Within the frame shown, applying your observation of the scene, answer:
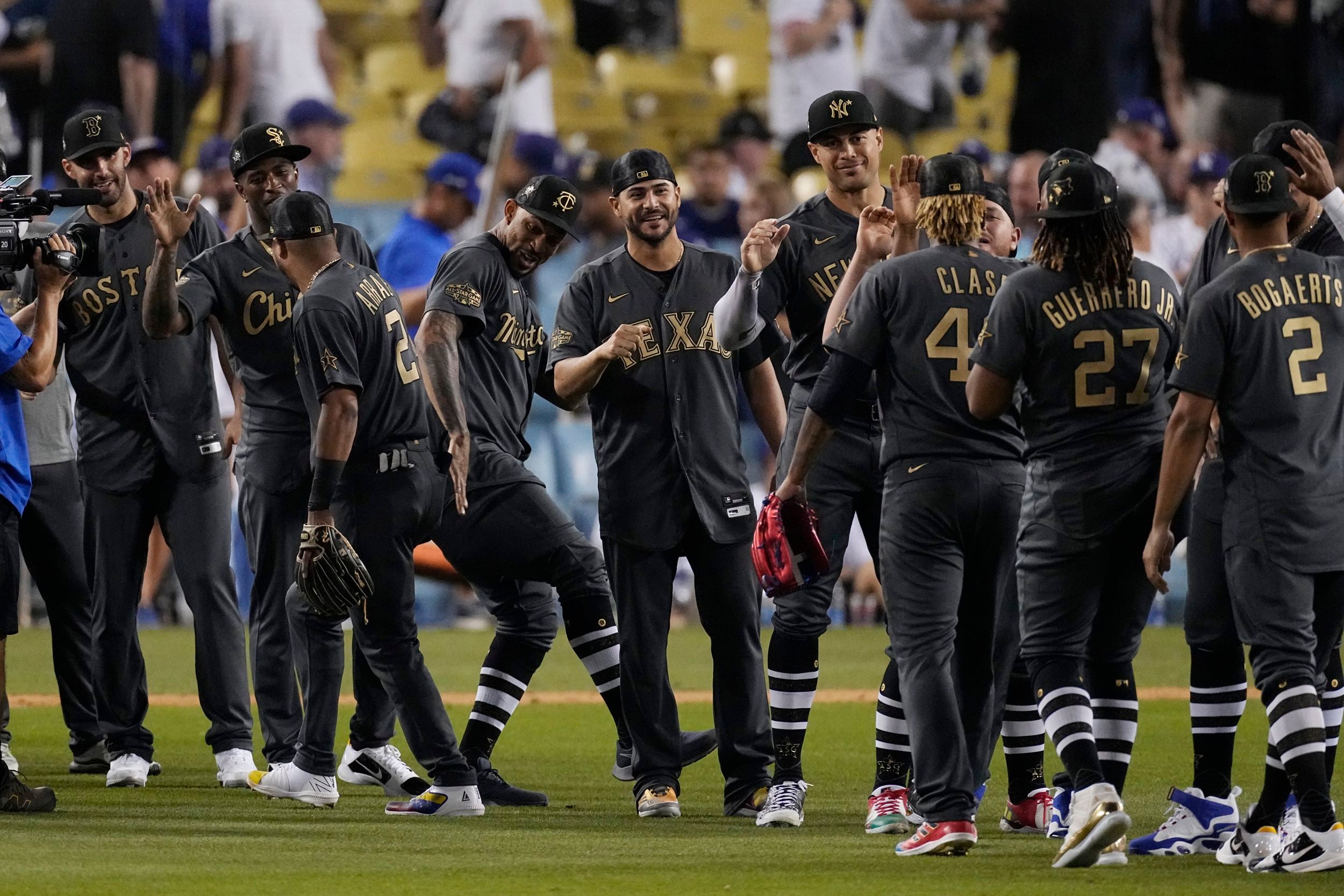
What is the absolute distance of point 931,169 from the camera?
237 inches

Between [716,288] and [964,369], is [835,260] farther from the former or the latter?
[964,369]

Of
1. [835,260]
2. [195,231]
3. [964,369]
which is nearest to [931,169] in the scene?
[964,369]

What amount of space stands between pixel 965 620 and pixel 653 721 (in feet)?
4.57

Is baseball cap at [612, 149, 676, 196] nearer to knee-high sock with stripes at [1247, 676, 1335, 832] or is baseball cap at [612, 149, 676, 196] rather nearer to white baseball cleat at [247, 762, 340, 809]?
white baseball cleat at [247, 762, 340, 809]

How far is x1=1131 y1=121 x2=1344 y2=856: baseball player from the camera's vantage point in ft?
19.5

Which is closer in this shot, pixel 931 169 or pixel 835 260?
pixel 931 169

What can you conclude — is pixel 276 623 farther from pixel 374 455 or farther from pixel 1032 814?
pixel 1032 814

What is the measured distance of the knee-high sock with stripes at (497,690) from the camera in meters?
7.45

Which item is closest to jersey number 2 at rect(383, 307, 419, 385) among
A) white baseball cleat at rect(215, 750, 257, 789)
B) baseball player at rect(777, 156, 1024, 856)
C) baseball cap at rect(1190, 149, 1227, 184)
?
baseball player at rect(777, 156, 1024, 856)

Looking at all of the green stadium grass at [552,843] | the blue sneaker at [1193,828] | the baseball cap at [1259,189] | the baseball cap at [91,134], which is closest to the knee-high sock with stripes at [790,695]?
the green stadium grass at [552,843]

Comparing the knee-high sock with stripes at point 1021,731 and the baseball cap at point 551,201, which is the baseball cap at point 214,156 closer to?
the baseball cap at point 551,201

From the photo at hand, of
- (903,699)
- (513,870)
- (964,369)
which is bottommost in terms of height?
A: (513,870)

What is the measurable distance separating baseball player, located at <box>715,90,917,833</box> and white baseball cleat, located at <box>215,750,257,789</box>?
2.28m

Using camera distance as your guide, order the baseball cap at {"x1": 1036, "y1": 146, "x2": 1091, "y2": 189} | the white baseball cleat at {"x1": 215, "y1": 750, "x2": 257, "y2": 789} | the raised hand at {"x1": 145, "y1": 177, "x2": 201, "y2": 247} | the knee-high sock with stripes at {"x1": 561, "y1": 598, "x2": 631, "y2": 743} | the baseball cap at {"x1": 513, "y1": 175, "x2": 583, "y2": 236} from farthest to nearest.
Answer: the white baseball cleat at {"x1": 215, "y1": 750, "x2": 257, "y2": 789}
the raised hand at {"x1": 145, "y1": 177, "x2": 201, "y2": 247}
the knee-high sock with stripes at {"x1": 561, "y1": 598, "x2": 631, "y2": 743}
the baseball cap at {"x1": 513, "y1": 175, "x2": 583, "y2": 236}
the baseball cap at {"x1": 1036, "y1": 146, "x2": 1091, "y2": 189}
